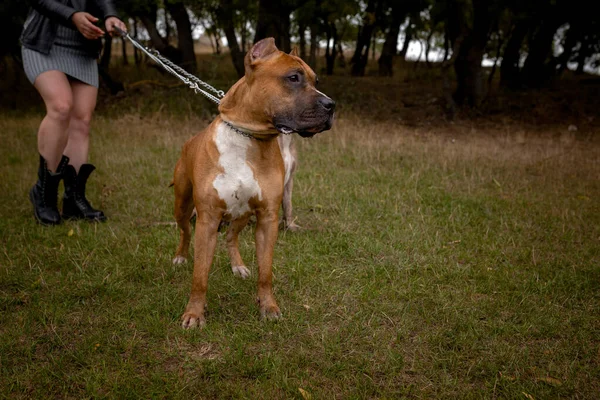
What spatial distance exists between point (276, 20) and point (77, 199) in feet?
28.2

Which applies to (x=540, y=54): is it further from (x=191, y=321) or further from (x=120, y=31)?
(x=191, y=321)

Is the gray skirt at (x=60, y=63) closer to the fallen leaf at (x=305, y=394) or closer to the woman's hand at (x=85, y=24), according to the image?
the woman's hand at (x=85, y=24)

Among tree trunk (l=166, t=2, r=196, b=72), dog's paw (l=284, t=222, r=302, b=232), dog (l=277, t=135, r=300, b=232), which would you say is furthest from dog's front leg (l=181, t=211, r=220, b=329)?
tree trunk (l=166, t=2, r=196, b=72)

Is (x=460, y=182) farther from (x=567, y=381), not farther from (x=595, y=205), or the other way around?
(x=567, y=381)

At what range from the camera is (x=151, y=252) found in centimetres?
422

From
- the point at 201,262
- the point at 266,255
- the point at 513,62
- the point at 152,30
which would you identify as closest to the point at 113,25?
the point at 201,262

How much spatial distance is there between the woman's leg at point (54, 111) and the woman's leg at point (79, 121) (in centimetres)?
15

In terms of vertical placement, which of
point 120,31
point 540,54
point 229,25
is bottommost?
point 120,31

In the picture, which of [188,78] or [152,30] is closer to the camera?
[188,78]

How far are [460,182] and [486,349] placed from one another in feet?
12.9

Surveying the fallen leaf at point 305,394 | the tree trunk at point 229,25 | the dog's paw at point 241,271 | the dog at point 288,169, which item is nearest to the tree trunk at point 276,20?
the tree trunk at point 229,25

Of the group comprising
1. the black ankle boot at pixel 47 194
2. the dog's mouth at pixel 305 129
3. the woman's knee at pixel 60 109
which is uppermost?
the dog's mouth at pixel 305 129

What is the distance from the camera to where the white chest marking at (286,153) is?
4324mm

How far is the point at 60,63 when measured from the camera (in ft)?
14.8
